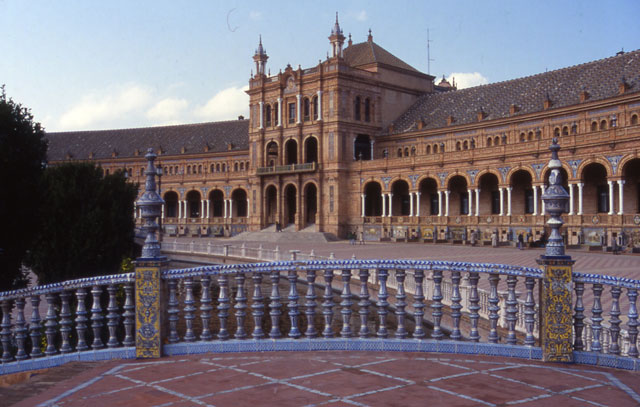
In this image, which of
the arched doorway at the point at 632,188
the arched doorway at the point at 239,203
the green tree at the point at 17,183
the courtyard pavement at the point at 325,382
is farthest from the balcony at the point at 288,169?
the courtyard pavement at the point at 325,382

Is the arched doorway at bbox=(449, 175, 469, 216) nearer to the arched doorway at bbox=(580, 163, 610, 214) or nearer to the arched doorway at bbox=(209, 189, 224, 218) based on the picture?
the arched doorway at bbox=(580, 163, 610, 214)

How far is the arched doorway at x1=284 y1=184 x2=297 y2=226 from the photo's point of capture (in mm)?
54906

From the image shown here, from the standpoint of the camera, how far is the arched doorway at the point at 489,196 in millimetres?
43088

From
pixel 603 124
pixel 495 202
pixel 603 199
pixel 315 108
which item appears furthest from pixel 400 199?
pixel 603 124

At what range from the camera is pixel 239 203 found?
209 feet

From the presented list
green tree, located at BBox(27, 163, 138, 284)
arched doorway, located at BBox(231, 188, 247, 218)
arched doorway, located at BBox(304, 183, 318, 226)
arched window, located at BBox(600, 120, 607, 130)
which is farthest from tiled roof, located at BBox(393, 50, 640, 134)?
green tree, located at BBox(27, 163, 138, 284)

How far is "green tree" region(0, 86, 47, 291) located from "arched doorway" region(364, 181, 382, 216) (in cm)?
4141

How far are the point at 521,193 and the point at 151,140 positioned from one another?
148 ft

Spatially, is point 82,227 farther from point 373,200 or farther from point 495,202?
point 373,200

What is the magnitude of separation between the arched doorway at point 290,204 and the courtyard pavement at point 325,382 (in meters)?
48.6

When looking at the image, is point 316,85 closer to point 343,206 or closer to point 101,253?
point 343,206

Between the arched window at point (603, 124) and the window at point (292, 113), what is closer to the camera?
the arched window at point (603, 124)

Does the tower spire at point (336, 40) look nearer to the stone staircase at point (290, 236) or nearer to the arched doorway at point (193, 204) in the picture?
the stone staircase at point (290, 236)

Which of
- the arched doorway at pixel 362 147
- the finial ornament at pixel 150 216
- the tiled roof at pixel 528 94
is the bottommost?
the finial ornament at pixel 150 216
